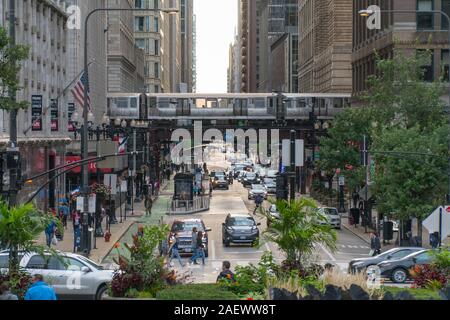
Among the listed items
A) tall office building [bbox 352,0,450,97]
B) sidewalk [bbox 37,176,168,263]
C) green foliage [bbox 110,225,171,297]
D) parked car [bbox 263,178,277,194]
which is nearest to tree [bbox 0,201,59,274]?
green foliage [bbox 110,225,171,297]

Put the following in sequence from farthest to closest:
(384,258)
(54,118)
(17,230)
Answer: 1. (54,118)
2. (384,258)
3. (17,230)

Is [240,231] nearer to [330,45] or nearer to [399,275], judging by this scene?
[399,275]

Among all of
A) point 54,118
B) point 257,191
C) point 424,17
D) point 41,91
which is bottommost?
point 257,191

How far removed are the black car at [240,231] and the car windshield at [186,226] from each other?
214cm

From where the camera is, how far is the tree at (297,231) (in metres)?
21.7

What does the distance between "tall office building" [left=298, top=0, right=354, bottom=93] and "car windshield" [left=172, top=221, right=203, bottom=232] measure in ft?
173

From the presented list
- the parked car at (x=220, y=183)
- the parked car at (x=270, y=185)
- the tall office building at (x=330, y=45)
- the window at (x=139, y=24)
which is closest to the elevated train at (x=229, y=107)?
the parked car at (x=270, y=185)

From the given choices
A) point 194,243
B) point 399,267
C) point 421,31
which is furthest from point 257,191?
point 399,267

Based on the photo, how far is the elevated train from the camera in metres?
84.2

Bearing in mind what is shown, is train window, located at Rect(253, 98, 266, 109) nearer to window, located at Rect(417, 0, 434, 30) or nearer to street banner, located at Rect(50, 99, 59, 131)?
window, located at Rect(417, 0, 434, 30)

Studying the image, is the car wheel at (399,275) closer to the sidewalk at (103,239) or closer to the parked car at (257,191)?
the sidewalk at (103,239)

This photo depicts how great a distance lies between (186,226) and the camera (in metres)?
42.3

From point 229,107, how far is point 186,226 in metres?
45.8

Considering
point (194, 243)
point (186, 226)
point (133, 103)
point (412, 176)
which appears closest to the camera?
point (194, 243)
